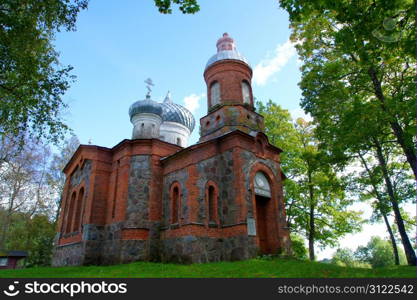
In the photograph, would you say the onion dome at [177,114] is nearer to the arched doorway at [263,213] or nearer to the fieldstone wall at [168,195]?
the fieldstone wall at [168,195]

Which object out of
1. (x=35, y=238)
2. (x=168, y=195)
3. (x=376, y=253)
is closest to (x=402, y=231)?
(x=168, y=195)

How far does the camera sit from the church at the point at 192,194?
487 inches

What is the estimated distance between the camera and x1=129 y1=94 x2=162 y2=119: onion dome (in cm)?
1838

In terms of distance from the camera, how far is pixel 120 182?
15.1 m

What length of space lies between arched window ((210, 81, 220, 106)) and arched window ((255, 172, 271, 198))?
5.13m

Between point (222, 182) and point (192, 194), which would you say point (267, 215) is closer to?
point (222, 182)

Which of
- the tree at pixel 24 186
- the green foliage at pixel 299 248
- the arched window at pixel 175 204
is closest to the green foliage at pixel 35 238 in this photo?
the tree at pixel 24 186

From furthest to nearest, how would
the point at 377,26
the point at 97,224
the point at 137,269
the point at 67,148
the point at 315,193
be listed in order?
the point at 67,148, the point at 315,193, the point at 97,224, the point at 137,269, the point at 377,26

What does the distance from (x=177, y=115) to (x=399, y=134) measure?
630 inches

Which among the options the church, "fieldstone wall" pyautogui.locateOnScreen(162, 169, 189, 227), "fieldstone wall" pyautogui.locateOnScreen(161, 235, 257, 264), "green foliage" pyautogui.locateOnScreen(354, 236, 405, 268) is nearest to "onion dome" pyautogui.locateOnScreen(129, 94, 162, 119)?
the church

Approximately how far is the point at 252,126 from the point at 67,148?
62.6ft

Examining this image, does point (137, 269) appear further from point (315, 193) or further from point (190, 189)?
point (315, 193)

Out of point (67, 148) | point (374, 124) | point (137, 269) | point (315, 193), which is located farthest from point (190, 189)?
point (67, 148)

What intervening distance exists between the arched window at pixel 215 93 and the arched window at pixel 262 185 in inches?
202
